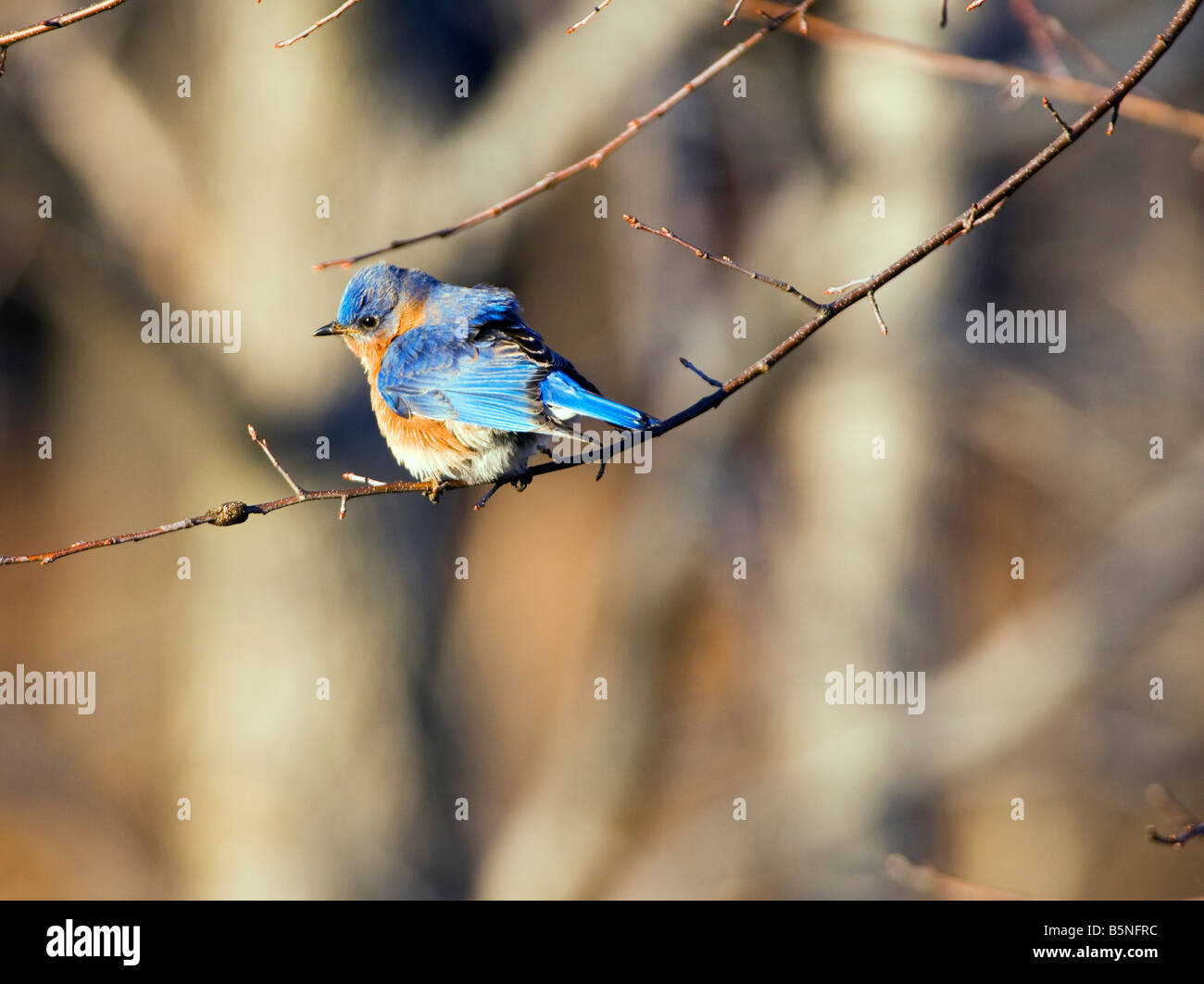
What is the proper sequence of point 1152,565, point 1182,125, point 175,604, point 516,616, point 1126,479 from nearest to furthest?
point 1182,125
point 1152,565
point 1126,479
point 175,604
point 516,616

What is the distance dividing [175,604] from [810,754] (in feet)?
19.2

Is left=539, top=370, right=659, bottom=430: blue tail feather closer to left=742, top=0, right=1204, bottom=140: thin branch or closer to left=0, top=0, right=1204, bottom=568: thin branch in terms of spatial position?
left=0, top=0, right=1204, bottom=568: thin branch

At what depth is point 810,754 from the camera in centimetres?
654

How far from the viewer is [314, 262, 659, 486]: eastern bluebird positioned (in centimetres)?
353

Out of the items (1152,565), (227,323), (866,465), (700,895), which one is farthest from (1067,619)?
(227,323)

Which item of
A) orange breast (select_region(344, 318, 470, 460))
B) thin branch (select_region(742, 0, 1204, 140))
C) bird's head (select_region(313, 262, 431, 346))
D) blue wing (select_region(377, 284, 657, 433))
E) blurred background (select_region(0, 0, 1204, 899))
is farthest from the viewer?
blurred background (select_region(0, 0, 1204, 899))

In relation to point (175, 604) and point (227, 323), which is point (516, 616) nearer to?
point (175, 604)

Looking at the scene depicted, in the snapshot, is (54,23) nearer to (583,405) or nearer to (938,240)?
(583,405)

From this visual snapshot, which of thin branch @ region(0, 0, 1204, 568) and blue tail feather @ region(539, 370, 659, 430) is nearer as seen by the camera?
thin branch @ region(0, 0, 1204, 568)

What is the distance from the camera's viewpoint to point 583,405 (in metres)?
3.37

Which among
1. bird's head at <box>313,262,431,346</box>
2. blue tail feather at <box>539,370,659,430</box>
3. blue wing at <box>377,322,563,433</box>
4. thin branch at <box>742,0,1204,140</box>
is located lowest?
blue tail feather at <box>539,370,659,430</box>

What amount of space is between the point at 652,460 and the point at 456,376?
276 cm

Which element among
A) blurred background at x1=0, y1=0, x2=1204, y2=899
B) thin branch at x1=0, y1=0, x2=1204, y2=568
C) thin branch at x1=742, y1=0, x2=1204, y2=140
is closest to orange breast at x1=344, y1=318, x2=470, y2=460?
thin branch at x1=0, y1=0, x2=1204, y2=568

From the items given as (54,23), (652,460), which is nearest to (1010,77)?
(54,23)
